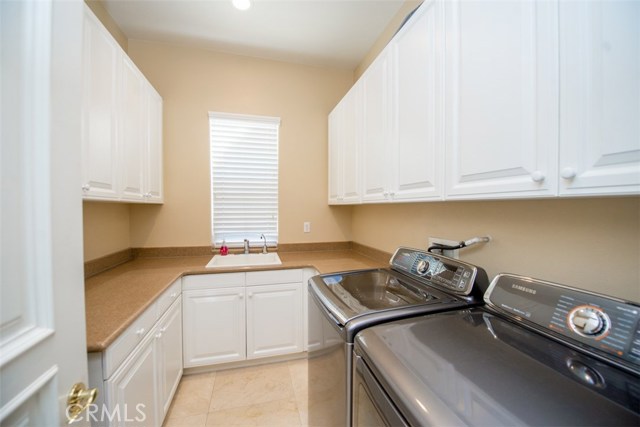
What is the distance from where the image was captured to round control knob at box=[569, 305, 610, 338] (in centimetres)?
61

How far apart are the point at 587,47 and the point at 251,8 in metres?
2.05

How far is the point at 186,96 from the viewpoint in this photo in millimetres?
2270

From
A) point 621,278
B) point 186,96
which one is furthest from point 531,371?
point 186,96

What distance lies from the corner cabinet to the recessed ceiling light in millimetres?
848

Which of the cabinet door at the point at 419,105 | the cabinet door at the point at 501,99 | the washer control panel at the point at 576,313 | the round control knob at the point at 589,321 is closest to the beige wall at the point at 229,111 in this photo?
the cabinet door at the point at 419,105

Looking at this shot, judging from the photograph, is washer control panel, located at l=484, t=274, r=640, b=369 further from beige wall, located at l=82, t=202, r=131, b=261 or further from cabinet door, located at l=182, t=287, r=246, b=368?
beige wall, located at l=82, t=202, r=131, b=261

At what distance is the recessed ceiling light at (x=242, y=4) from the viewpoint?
5.56 ft

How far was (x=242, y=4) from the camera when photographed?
172 cm

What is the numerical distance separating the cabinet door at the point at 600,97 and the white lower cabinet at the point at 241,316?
1765mm

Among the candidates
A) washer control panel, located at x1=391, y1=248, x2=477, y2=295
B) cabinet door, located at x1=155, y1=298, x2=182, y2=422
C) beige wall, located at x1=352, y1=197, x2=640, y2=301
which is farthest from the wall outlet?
cabinet door, located at x1=155, y1=298, x2=182, y2=422

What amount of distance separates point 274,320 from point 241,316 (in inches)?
10.6

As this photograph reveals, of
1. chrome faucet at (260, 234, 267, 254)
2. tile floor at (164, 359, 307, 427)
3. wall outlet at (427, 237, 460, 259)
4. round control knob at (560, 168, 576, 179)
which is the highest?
round control knob at (560, 168, 576, 179)

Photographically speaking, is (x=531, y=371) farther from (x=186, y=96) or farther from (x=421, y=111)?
(x=186, y=96)

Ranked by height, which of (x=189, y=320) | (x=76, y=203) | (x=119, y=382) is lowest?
(x=189, y=320)
